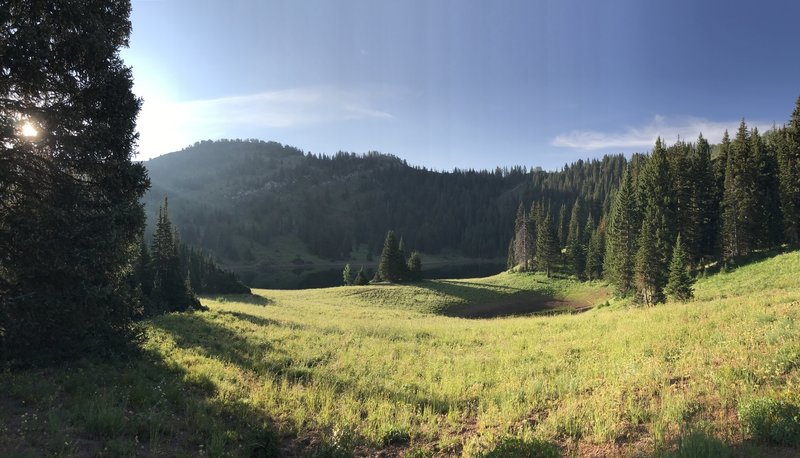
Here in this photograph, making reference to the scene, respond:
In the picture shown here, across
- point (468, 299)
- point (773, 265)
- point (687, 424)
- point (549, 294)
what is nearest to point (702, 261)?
point (773, 265)

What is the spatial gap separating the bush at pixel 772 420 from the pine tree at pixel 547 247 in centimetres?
7481

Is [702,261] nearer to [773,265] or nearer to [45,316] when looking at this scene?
[773,265]

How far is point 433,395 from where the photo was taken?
1015 cm

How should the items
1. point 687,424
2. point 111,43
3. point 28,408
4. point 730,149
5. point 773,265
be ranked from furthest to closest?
1. point 730,149
2. point 773,265
3. point 111,43
4. point 28,408
5. point 687,424

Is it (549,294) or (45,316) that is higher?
(45,316)

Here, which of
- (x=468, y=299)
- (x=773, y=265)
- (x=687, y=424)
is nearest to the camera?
(x=687, y=424)

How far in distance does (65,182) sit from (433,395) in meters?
11.9

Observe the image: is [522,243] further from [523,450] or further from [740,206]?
[523,450]

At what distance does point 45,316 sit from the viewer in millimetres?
9273

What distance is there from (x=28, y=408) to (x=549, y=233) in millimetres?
79660

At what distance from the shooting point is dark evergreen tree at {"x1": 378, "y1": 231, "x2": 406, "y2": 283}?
2891 inches

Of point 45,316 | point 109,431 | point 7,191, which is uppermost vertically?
point 7,191

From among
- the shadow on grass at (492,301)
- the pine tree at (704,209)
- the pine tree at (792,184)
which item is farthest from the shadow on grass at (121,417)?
the pine tree at (704,209)

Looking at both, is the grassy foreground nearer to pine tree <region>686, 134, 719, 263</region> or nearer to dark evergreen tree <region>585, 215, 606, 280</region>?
pine tree <region>686, 134, 719, 263</region>
